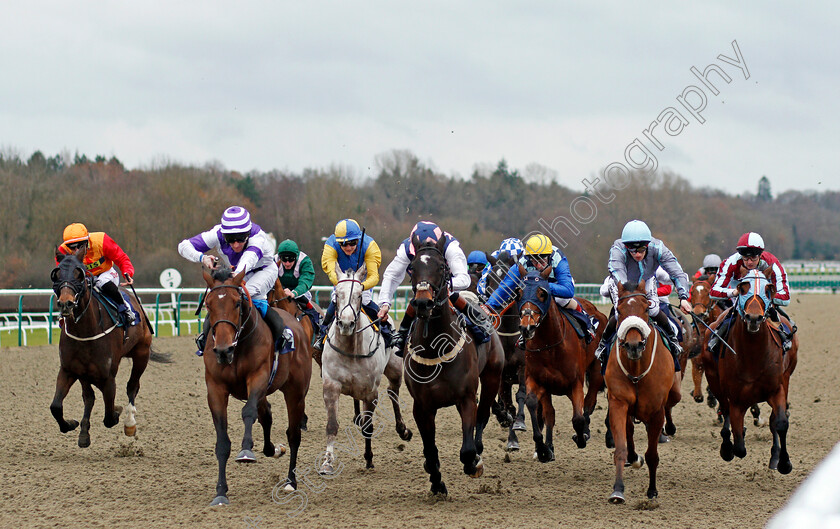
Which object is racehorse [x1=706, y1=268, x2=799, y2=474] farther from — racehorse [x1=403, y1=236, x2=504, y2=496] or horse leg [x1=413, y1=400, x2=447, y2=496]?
horse leg [x1=413, y1=400, x2=447, y2=496]

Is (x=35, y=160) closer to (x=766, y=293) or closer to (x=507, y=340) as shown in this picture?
(x=507, y=340)

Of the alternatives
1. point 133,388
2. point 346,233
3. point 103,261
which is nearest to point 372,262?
point 346,233

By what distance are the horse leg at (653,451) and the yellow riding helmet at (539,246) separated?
2447 mm

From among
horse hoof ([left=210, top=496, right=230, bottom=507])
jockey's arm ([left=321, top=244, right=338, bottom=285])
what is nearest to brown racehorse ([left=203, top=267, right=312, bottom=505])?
horse hoof ([left=210, top=496, right=230, bottom=507])

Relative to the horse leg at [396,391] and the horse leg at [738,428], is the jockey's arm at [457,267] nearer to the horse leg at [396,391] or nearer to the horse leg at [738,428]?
the horse leg at [396,391]

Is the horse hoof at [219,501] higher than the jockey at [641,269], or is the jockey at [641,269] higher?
the jockey at [641,269]

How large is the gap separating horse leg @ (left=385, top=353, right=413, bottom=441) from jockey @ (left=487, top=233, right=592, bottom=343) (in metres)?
1.06

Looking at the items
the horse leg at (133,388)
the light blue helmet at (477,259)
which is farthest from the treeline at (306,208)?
the horse leg at (133,388)

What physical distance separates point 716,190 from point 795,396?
4841cm

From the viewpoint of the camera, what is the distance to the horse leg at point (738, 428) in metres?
7.61

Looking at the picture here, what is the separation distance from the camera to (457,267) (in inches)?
263

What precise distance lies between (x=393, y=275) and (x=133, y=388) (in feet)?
12.1

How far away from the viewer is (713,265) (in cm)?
1366

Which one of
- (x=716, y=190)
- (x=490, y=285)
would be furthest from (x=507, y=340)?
(x=716, y=190)
